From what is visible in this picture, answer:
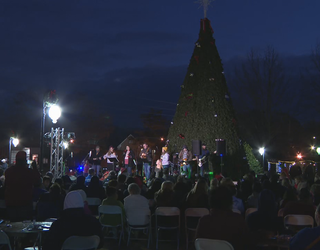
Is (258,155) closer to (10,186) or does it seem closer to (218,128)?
(218,128)

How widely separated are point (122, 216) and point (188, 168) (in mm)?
9835

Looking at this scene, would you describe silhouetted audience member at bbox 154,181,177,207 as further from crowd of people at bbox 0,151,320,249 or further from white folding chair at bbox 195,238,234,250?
white folding chair at bbox 195,238,234,250

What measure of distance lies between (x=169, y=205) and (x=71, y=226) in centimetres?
360

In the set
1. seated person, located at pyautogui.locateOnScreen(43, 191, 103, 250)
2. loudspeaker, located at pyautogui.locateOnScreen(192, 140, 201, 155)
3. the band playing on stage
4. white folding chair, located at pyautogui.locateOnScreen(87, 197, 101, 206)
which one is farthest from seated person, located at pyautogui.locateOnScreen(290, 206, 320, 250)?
loudspeaker, located at pyautogui.locateOnScreen(192, 140, 201, 155)

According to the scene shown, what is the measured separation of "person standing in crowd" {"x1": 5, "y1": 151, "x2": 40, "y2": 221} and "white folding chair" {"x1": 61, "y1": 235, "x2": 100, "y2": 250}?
9.52 ft

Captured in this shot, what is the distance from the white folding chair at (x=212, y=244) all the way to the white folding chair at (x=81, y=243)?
115 cm

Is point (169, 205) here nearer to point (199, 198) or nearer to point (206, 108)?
point (199, 198)

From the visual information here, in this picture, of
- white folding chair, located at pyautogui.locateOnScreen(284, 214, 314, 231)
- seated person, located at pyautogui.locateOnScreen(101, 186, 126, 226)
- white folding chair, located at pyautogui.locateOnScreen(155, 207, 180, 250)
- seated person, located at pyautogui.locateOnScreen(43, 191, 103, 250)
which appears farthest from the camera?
seated person, located at pyautogui.locateOnScreen(101, 186, 126, 226)

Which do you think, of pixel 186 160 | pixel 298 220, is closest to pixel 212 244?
pixel 298 220

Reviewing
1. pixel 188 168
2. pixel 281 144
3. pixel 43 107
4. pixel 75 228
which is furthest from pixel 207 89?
pixel 281 144

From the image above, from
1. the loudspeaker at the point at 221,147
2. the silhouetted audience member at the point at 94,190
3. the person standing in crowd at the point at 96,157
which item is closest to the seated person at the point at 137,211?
the silhouetted audience member at the point at 94,190

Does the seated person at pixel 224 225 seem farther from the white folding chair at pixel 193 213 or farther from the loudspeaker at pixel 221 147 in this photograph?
the loudspeaker at pixel 221 147

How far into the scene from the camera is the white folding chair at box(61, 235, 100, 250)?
4207mm

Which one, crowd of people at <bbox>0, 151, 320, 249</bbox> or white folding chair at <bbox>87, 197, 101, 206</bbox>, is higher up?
crowd of people at <bbox>0, 151, 320, 249</bbox>
